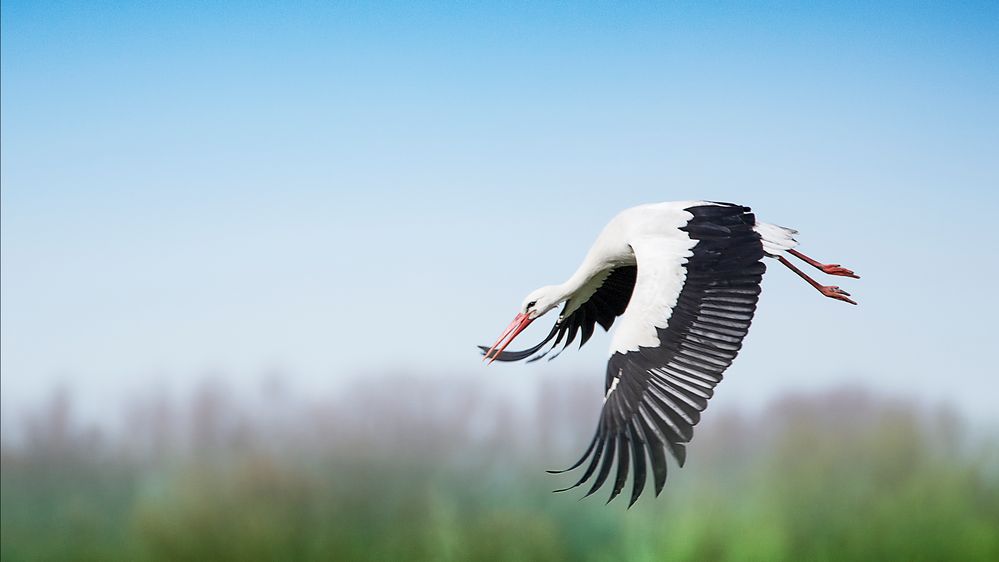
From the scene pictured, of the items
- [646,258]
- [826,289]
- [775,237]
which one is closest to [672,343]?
[646,258]

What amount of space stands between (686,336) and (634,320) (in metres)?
0.28

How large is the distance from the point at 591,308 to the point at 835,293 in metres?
1.60

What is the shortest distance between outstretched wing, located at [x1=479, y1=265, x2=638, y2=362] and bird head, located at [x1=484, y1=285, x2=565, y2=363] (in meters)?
0.21

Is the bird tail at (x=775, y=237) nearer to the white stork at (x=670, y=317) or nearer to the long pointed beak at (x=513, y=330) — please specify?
the white stork at (x=670, y=317)

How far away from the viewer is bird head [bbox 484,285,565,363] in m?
6.52

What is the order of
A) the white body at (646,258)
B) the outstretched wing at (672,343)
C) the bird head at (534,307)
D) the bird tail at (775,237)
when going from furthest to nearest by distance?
the bird head at (534,307)
the bird tail at (775,237)
the white body at (646,258)
the outstretched wing at (672,343)

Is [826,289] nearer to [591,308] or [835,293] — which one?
[835,293]

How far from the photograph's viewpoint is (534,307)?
6.53m

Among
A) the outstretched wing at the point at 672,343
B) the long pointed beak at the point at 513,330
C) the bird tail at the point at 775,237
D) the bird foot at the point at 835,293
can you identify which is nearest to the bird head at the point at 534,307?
the long pointed beak at the point at 513,330

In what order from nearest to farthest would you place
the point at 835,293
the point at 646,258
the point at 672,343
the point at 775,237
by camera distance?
1. the point at 672,343
2. the point at 646,258
3. the point at 775,237
4. the point at 835,293

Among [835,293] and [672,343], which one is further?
[835,293]

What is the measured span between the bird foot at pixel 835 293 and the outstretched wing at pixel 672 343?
1200 millimetres

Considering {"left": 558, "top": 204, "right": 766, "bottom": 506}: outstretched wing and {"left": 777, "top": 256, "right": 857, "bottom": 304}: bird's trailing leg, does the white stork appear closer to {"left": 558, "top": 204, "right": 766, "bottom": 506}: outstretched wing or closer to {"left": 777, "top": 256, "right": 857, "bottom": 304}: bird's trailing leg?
{"left": 558, "top": 204, "right": 766, "bottom": 506}: outstretched wing

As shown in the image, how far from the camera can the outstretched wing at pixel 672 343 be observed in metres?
4.87
